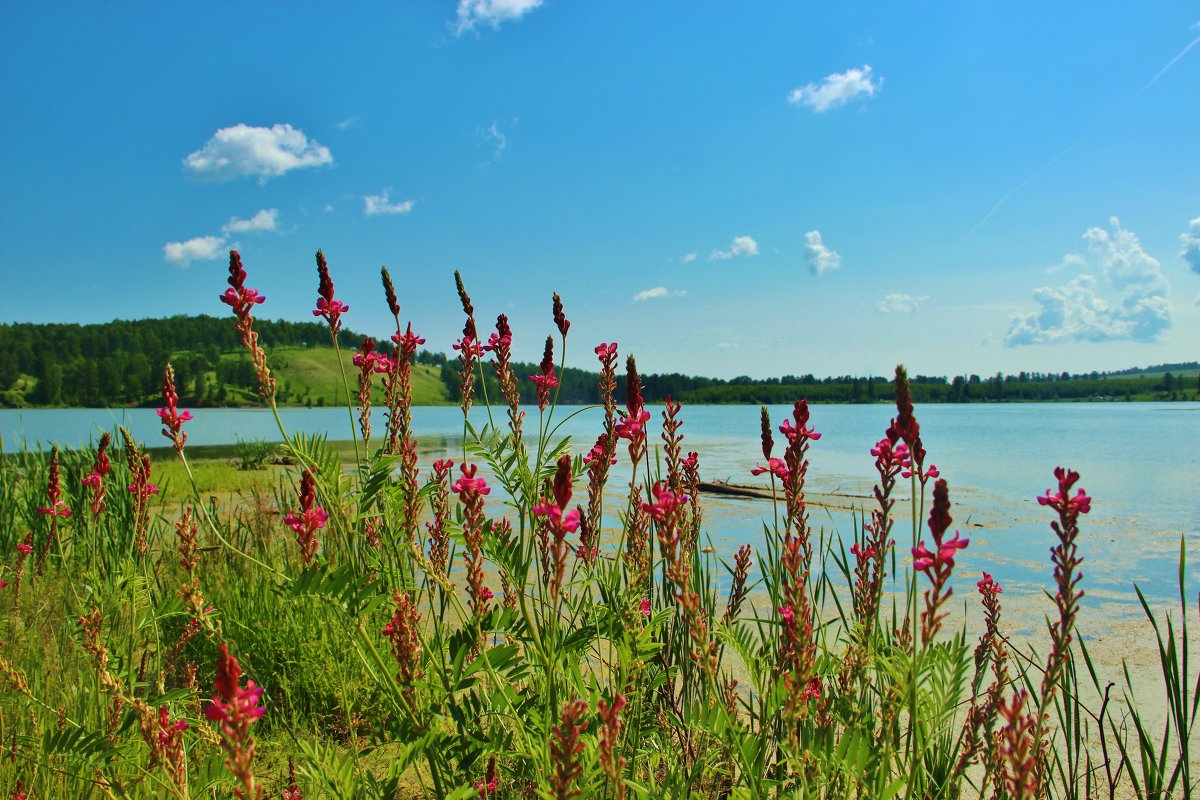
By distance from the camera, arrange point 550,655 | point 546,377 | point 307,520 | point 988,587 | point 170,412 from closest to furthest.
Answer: point 550,655, point 307,520, point 170,412, point 988,587, point 546,377

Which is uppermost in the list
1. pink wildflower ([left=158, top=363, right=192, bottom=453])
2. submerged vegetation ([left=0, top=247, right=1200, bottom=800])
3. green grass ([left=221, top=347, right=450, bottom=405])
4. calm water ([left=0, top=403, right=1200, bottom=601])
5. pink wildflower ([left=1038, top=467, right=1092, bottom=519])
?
green grass ([left=221, top=347, right=450, bottom=405])

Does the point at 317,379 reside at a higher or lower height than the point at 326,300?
higher

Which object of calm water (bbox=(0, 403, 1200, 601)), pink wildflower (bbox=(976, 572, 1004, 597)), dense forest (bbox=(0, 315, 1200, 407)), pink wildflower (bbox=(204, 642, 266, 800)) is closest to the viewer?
pink wildflower (bbox=(204, 642, 266, 800))

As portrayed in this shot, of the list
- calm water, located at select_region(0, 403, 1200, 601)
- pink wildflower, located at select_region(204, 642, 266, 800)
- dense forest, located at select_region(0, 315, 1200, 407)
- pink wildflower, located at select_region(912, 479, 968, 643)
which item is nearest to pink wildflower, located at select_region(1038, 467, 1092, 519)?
pink wildflower, located at select_region(912, 479, 968, 643)

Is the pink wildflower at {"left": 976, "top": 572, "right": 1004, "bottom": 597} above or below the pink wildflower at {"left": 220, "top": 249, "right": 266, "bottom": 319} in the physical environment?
below

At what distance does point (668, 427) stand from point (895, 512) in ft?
37.5

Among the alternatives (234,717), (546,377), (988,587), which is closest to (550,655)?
(234,717)

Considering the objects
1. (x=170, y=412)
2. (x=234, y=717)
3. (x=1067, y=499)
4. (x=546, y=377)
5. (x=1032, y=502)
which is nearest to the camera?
(x=234, y=717)

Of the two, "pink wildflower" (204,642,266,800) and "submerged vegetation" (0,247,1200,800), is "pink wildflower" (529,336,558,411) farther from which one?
"pink wildflower" (204,642,266,800)

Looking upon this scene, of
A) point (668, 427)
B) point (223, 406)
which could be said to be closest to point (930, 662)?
point (668, 427)

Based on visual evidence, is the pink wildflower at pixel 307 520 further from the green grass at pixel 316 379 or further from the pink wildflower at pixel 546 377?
the green grass at pixel 316 379

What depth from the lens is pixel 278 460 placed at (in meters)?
20.1

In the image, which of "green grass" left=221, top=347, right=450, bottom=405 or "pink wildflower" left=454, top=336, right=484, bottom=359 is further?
"green grass" left=221, top=347, right=450, bottom=405

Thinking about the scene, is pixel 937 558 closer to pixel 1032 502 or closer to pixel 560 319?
pixel 560 319
